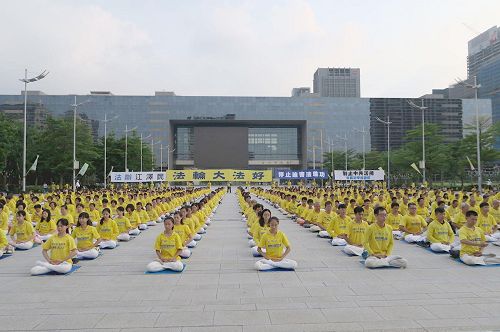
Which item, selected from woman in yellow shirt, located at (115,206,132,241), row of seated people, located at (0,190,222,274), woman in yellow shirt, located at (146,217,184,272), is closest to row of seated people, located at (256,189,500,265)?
woman in yellow shirt, located at (146,217,184,272)

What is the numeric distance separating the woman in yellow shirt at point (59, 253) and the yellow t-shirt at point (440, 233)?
318 inches

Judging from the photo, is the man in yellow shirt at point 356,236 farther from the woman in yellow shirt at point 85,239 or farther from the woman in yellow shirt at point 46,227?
the woman in yellow shirt at point 46,227

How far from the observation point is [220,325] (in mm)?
5520

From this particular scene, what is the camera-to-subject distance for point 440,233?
422 inches

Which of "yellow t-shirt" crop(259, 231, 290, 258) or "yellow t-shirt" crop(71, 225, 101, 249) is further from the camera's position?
"yellow t-shirt" crop(71, 225, 101, 249)

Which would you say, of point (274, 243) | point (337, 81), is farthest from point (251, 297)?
point (337, 81)

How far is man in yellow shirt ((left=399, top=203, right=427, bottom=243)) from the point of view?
12.0m

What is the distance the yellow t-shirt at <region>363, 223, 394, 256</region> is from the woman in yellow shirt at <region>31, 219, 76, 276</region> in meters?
5.77

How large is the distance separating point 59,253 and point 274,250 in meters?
4.11

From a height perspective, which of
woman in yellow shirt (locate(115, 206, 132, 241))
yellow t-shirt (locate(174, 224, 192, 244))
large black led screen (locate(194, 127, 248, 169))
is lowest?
woman in yellow shirt (locate(115, 206, 132, 241))

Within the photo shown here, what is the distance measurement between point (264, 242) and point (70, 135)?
41.6 metres

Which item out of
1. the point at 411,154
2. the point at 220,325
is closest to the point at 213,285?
the point at 220,325

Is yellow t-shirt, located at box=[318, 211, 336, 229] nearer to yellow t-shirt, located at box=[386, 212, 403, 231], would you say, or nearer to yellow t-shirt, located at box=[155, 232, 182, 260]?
yellow t-shirt, located at box=[386, 212, 403, 231]

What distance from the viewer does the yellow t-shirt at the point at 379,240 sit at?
883cm
